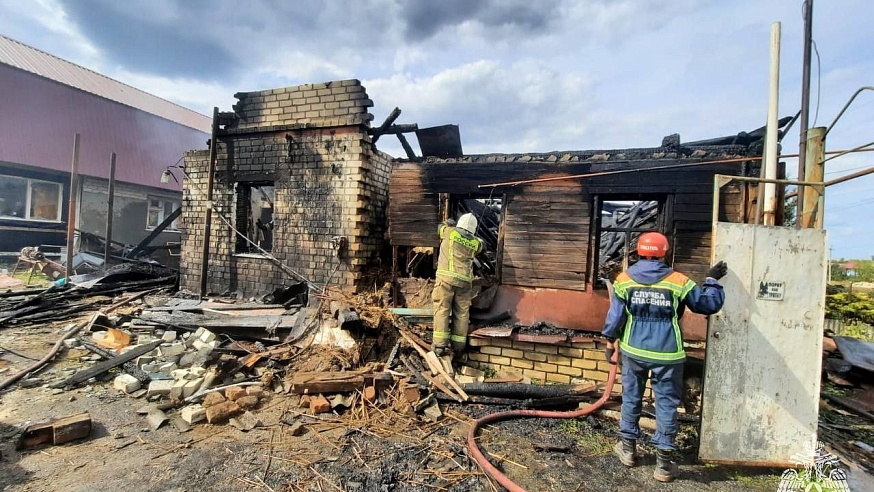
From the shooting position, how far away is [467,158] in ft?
20.5

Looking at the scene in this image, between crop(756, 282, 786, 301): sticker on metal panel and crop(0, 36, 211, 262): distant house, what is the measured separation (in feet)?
68.8

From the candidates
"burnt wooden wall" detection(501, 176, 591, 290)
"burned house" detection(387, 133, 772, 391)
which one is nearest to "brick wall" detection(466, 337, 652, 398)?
"burned house" detection(387, 133, 772, 391)

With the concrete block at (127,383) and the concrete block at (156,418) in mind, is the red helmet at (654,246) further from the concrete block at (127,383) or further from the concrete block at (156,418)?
the concrete block at (127,383)

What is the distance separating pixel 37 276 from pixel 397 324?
525 inches

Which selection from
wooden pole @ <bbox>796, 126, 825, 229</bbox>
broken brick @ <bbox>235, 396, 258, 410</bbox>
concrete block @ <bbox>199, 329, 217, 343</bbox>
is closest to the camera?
wooden pole @ <bbox>796, 126, 825, 229</bbox>

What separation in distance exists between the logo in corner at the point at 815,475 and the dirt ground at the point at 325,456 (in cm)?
12

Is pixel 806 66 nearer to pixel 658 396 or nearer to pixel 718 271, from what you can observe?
pixel 718 271

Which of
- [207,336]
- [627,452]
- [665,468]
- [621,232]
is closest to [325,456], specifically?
[627,452]

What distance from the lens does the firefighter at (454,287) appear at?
209 inches

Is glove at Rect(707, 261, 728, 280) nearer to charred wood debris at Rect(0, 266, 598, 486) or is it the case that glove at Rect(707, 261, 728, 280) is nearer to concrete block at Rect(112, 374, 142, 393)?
charred wood debris at Rect(0, 266, 598, 486)

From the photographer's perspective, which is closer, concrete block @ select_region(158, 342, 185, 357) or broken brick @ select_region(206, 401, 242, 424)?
broken brick @ select_region(206, 401, 242, 424)

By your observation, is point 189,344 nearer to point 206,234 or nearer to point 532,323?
point 206,234

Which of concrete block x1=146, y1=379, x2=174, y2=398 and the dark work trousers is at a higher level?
the dark work trousers

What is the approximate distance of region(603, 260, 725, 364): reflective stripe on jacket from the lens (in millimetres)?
3191
